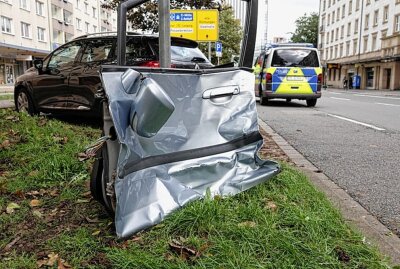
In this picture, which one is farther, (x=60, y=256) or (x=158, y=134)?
(x=158, y=134)

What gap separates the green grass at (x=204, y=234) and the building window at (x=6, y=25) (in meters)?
39.3

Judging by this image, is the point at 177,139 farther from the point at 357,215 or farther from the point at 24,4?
the point at 24,4

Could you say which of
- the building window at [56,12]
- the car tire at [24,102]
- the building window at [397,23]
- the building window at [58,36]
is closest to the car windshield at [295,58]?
the car tire at [24,102]

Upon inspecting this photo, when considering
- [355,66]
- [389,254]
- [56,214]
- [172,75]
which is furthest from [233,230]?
[355,66]

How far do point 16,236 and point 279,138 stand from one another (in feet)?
15.7

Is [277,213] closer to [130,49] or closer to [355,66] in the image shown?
[130,49]

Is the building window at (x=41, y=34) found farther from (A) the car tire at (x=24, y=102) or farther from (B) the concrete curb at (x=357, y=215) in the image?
(B) the concrete curb at (x=357, y=215)

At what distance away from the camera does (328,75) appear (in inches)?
2586

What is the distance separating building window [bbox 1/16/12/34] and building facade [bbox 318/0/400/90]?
115ft

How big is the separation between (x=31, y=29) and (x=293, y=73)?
121 ft

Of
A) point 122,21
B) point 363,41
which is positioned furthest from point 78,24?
point 122,21

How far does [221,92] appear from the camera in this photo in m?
2.79

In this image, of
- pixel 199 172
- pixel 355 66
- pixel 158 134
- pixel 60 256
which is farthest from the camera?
pixel 355 66

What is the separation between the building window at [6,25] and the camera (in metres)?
37.0
